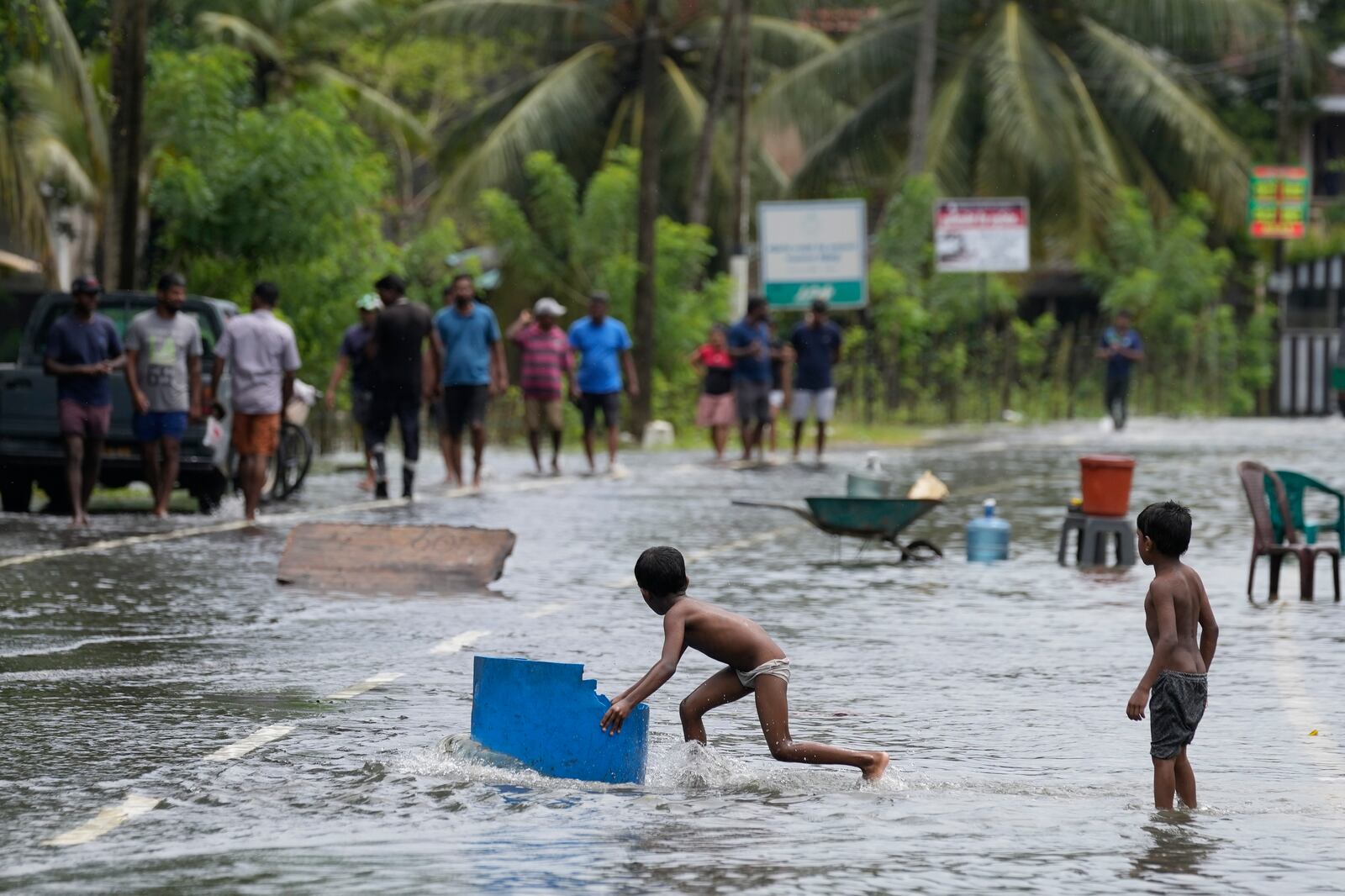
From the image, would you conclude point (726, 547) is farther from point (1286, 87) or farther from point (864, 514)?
point (1286, 87)

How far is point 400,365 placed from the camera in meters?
20.2

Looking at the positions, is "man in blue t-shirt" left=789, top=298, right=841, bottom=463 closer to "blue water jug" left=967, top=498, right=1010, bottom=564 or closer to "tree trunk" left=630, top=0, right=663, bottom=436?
"tree trunk" left=630, top=0, right=663, bottom=436

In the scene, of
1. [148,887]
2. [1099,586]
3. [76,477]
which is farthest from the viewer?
[76,477]

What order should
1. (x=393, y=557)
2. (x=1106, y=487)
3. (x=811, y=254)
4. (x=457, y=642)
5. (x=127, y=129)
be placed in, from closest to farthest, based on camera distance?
1. (x=457, y=642)
2. (x=393, y=557)
3. (x=1106, y=487)
4. (x=127, y=129)
5. (x=811, y=254)

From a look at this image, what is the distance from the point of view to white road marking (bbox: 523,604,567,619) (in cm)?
1266

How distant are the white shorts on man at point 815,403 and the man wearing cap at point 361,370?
5.37 m

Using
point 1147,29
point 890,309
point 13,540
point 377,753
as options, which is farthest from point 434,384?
point 1147,29

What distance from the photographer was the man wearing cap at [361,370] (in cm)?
2086

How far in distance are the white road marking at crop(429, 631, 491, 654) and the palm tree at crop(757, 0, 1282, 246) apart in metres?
31.9

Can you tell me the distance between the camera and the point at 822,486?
22938mm

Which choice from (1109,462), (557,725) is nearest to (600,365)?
(1109,462)

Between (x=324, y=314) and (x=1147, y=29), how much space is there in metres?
24.2

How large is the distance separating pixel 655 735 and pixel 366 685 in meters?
1.69

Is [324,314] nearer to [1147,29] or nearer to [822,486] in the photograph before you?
[822,486]
